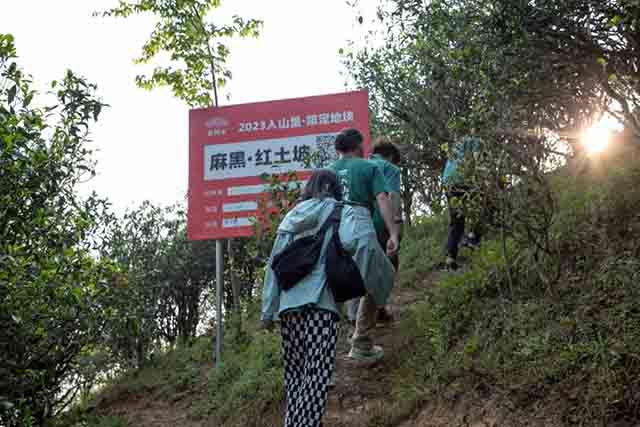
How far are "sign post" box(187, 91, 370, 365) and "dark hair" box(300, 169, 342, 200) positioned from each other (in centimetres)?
291

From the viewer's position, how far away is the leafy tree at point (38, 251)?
13.4 ft

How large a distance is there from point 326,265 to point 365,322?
206cm

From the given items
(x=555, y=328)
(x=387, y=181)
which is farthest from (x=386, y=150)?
(x=555, y=328)

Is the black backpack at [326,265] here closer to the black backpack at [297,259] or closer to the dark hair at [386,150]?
the black backpack at [297,259]

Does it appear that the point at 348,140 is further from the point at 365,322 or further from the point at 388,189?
the point at 365,322

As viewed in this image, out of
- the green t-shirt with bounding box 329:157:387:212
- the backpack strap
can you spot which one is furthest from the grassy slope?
the backpack strap

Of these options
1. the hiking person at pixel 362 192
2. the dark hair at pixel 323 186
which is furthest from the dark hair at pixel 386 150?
the dark hair at pixel 323 186

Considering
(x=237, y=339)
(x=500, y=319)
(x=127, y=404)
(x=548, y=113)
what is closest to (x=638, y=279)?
(x=500, y=319)

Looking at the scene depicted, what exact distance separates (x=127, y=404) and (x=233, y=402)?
244cm

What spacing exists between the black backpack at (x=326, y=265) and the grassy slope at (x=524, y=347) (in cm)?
141

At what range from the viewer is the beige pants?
5.58 metres

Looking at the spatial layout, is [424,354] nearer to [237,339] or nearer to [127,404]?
[237,339]

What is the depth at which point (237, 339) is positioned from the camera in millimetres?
8117

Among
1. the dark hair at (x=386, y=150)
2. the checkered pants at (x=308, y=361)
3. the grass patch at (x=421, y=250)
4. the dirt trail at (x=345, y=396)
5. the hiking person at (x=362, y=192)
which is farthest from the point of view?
the grass patch at (x=421, y=250)
